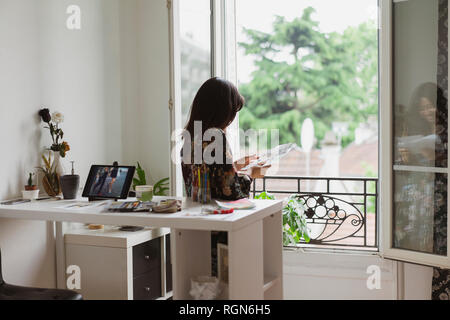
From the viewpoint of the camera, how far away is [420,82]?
104 inches

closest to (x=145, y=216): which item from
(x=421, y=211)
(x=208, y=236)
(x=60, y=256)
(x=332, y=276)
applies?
(x=208, y=236)

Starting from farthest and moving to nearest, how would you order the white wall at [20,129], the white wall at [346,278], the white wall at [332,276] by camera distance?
the white wall at [332,276] < the white wall at [346,278] < the white wall at [20,129]

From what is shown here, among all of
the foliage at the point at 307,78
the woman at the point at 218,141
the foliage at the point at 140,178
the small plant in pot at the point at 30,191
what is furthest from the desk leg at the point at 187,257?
the foliage at the point at 307,78

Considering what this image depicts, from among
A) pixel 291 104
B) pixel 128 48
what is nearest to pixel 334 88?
pixel 291 104

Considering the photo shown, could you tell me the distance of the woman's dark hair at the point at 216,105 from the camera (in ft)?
6.88

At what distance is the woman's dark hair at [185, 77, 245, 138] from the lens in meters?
2.10

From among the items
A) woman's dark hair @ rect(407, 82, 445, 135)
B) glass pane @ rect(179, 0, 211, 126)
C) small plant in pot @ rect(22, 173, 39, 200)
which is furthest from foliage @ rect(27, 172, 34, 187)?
woman's dark hair @ rect(407, 82, 445, 135)

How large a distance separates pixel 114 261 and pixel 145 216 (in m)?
0.65

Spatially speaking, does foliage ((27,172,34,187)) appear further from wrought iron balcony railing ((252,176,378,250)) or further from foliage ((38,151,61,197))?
wrought iron balcony railing ((252,176,378,250))

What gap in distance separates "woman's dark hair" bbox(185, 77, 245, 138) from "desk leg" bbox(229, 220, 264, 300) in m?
0.50

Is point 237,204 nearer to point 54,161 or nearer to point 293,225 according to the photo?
point 54,161

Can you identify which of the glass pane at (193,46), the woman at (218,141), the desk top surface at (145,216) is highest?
the glass pane at (193,46)

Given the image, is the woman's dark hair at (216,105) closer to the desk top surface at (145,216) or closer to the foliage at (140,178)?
the desk top surface at (145,216)

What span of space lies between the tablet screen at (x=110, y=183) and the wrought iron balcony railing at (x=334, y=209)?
4.50 ft
